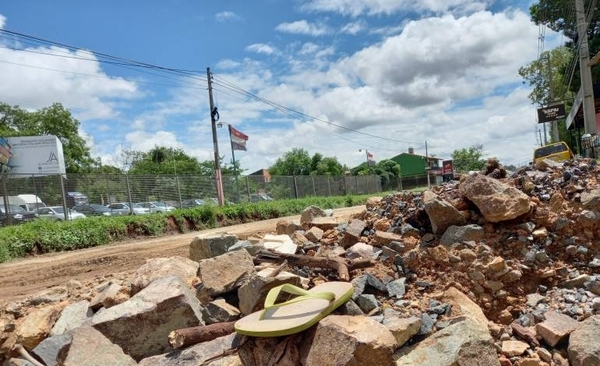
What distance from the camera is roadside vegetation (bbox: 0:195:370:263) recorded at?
1179 cm

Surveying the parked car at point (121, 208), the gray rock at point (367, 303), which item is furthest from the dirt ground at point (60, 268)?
the parked car at point (121, 208)

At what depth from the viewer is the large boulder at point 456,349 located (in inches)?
114

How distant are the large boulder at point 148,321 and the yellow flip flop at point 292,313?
2.22 feet

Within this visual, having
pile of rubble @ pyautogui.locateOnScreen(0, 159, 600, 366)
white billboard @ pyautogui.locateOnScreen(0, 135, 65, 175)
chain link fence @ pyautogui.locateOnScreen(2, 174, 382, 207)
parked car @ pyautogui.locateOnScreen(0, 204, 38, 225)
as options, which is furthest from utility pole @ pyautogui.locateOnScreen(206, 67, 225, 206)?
pile of rubble @ pyautogui.locateOnScreen(0, 159, 600, 366)

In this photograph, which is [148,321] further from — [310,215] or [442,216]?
[310,215]

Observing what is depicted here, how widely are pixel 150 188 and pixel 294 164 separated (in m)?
40.4

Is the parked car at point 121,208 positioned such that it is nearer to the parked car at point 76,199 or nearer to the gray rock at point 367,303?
the parked car at point 76,199

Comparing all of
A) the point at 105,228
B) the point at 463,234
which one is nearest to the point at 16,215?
the point at 105,228

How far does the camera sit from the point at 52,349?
3.63 metres

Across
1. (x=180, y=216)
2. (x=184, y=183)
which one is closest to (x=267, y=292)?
(x=180, y=216)

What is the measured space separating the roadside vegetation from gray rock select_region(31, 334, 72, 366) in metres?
8.79

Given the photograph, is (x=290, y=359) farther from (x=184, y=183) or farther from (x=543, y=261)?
(x=184, y=183)

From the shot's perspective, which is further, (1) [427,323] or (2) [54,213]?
(2) [54,213]

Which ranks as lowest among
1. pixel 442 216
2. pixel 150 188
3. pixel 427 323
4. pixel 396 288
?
pixel 427 323
